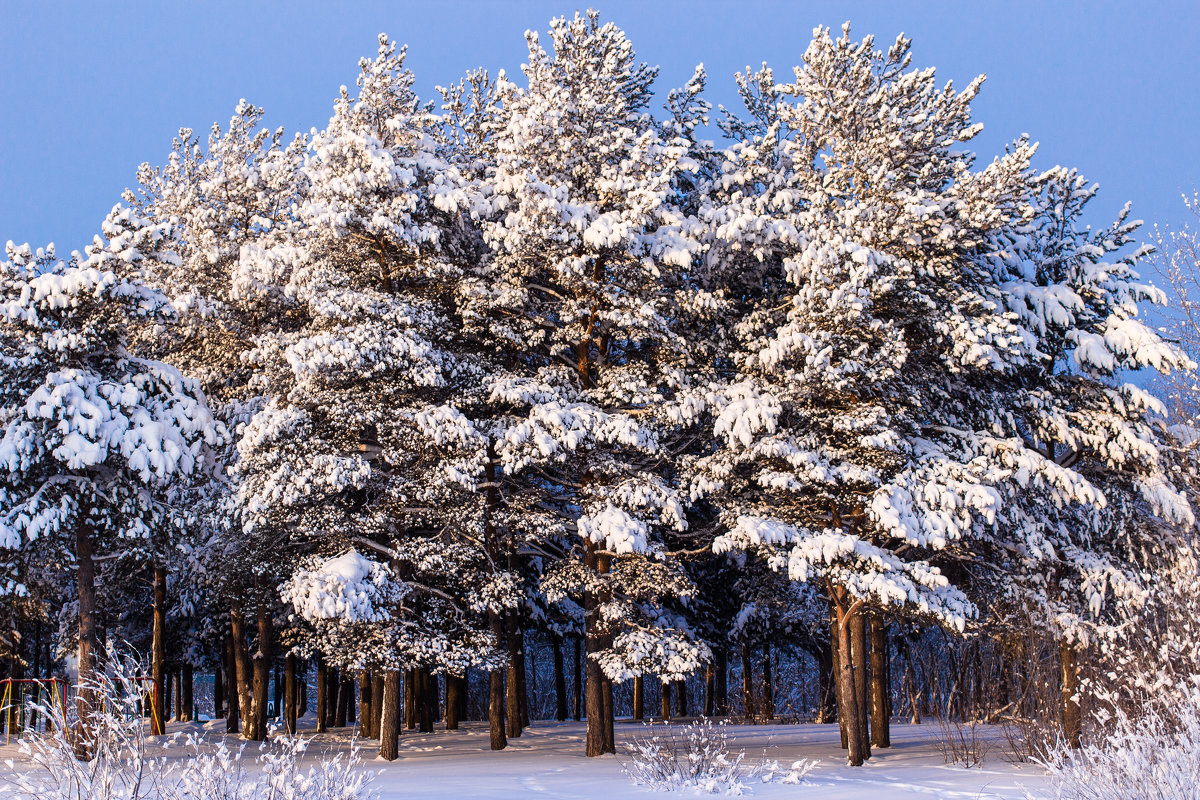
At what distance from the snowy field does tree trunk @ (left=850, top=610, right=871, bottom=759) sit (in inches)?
20.7

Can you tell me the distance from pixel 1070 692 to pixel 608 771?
26.6 feet

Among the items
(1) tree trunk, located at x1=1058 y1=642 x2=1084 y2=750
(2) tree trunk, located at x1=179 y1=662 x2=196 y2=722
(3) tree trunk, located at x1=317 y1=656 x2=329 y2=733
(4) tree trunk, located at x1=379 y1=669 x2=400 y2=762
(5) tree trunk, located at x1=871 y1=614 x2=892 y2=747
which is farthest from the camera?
(2) tree trunk, located at x1=179 y1=662 x2=196 y2=722

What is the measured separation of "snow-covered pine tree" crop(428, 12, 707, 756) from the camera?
51.8 ft

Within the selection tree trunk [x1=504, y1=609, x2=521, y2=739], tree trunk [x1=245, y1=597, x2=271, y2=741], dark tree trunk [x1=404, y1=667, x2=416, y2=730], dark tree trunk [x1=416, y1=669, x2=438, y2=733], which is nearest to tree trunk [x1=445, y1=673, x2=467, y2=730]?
dark tree trunk [x1=416, y1=669, x2=438, y2=733]

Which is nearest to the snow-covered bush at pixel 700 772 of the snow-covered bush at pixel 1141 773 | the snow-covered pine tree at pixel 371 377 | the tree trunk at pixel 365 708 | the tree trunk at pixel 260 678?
the snow-covered bush at pixel 1141 773

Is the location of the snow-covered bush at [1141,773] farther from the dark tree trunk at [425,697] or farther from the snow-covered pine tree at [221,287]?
the dark tree trunk at [425,697]

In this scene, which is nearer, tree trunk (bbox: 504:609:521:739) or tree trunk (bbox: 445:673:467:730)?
tree trunk (bbox: 504:609:521:739)

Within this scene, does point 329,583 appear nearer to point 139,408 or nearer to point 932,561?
point 139,408

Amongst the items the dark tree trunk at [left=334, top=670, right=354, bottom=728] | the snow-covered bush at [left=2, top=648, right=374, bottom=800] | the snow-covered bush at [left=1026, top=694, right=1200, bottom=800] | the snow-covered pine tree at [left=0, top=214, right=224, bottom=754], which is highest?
the snow-covered pine tree at [left=0, top=214, right=224, bottom=754]

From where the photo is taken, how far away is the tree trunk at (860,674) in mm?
15664

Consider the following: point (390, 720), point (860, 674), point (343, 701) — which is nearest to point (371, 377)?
point (390, 720)

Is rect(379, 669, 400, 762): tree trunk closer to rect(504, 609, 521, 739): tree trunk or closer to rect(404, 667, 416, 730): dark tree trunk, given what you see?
rect(504, 609, 521, 739): tree trunk

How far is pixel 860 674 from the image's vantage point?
1612cm

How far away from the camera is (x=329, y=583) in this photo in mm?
14633
